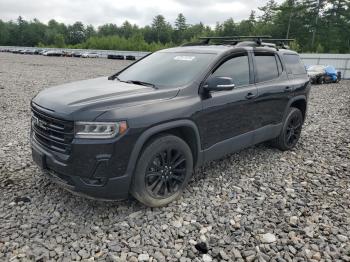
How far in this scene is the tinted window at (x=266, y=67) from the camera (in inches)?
194

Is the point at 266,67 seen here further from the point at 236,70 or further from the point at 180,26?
the point at 180,26

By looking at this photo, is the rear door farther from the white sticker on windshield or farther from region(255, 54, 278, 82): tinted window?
the white sticker on windshield

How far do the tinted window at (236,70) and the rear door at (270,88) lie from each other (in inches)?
9.5

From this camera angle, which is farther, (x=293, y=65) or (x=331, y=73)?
(x=331, y=73)

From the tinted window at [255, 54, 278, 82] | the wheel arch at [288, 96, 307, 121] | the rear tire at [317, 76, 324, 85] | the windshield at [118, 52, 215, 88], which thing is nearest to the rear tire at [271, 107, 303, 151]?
the wheel arch at [288, 96, 307, 121]

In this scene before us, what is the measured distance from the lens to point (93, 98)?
3408mm

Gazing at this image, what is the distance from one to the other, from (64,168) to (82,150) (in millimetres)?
312

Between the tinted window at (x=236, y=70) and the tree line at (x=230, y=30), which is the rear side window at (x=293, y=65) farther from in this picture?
the tree line at (x=230, y=30)

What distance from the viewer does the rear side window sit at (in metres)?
5.67

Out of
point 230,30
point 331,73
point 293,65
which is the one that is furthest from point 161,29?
point 293,65

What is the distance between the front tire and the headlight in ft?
1.45

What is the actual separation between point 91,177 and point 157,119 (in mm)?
892

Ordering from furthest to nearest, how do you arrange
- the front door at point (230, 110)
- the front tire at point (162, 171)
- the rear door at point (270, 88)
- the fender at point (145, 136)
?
the rear door at point (270, 88) → the front door at point (230, 110) → the front tire at point (162, 171) → the fender at point (145, 136)

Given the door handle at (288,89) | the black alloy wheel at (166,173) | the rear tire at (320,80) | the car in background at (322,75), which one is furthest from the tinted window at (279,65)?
the rear tire at (320,80)
